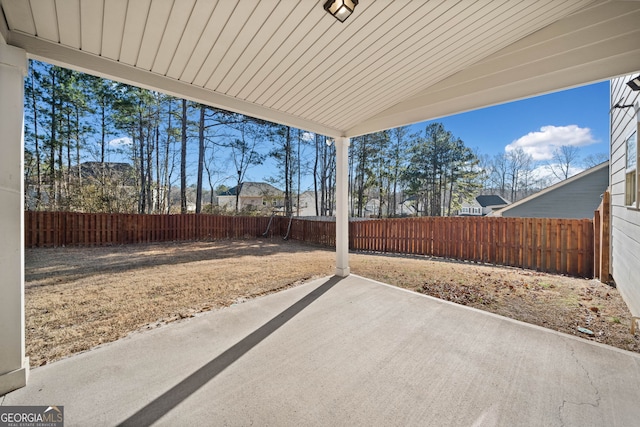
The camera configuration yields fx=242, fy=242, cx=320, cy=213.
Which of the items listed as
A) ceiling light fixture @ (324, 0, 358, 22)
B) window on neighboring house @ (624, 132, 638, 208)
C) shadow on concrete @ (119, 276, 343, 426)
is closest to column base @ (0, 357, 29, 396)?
shadow on concrete @ (119, 276, 343, 426)

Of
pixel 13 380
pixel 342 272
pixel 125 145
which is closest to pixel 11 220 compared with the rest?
pixel 13 380

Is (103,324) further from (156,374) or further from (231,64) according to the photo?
(231,64)

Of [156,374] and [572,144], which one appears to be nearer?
[156,374]

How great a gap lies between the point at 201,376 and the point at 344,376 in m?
1.04

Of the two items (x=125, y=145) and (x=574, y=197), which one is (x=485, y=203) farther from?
(x=125, y=145)

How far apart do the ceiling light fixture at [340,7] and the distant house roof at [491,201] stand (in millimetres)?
Answer: 28456

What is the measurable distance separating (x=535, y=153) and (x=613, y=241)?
86.1ft

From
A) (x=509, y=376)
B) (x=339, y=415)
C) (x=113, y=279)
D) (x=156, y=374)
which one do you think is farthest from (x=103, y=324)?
(x=509, y=376)

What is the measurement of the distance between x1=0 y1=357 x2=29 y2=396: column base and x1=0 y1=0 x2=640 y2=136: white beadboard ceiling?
212 centimetres

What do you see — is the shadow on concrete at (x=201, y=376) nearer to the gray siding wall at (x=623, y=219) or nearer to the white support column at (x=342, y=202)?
the white support column at (x=342, y=202)

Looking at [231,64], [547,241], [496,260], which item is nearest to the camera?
[231,64]

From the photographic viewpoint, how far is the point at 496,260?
19.7ft

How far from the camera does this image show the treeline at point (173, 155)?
9.03 meters

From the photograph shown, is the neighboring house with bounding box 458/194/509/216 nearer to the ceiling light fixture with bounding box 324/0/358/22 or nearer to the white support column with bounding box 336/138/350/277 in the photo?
the white support column with bounding box 336/138/350/277
